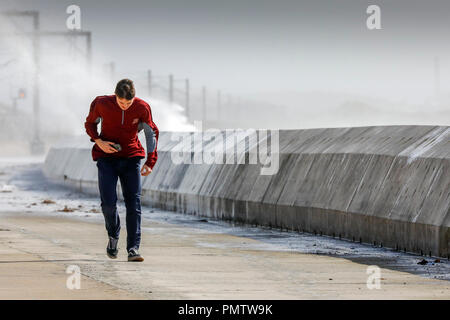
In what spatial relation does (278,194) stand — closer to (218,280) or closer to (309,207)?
(309,207)

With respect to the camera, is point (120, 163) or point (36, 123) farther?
point (36, 123)

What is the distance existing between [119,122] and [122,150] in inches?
11.2

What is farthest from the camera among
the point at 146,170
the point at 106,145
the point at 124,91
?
the point at 146,170

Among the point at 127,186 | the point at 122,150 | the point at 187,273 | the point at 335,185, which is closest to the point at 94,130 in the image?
the point at 122,150

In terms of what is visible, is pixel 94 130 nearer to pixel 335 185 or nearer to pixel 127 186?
pixel 127 186

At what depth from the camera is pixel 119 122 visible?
451 inches

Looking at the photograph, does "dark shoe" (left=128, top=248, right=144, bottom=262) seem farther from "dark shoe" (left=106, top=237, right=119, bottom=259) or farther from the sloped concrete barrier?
the sloped concrete barrier

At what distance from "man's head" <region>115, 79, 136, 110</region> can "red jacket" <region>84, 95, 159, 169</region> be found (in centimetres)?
11

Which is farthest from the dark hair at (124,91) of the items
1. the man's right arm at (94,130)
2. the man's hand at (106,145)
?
the man's hand at (106,145)

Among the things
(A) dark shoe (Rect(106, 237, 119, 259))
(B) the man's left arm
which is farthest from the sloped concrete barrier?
(A) dark shoe (Rect(106, 237, 119, 259))

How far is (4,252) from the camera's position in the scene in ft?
40.0

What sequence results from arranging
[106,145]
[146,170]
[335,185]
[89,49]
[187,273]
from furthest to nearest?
[89,49] → [335,185] → [146,170] → [106,145] → [187,273]
